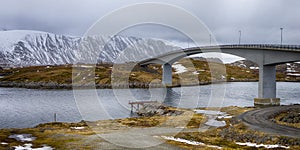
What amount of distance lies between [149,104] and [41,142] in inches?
1851

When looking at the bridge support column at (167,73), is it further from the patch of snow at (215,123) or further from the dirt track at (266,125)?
the patch of snow at (215,123)

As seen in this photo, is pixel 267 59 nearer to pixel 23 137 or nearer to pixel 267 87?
pixel 267 87

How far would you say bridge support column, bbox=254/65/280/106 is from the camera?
82175 mm

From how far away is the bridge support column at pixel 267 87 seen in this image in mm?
82175

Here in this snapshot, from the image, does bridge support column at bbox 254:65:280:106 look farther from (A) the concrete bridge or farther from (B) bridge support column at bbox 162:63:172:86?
(B) bridge support column at bbox 162:63:172:86

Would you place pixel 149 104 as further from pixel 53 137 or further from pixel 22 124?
pixel 53 137

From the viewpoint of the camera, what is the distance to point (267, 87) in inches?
3268

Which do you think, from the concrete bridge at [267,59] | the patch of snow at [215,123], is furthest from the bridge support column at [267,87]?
the patch of snow at [215,123]

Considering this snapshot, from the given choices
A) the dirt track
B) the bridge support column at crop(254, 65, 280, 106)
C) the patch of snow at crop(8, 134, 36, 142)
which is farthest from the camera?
the bridge support column at crop(254, 65, 280, 106)

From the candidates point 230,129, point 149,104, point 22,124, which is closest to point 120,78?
point 149,104

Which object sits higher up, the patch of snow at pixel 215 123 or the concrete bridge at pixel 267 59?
the concrete bridge at pixel 267 59

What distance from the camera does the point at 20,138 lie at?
3872 centimetres

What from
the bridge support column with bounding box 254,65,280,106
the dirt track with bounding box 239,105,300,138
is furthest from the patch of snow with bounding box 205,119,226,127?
the bridge support column with bounding box 254,65,280,106

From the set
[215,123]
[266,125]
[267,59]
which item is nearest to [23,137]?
[215,123]
